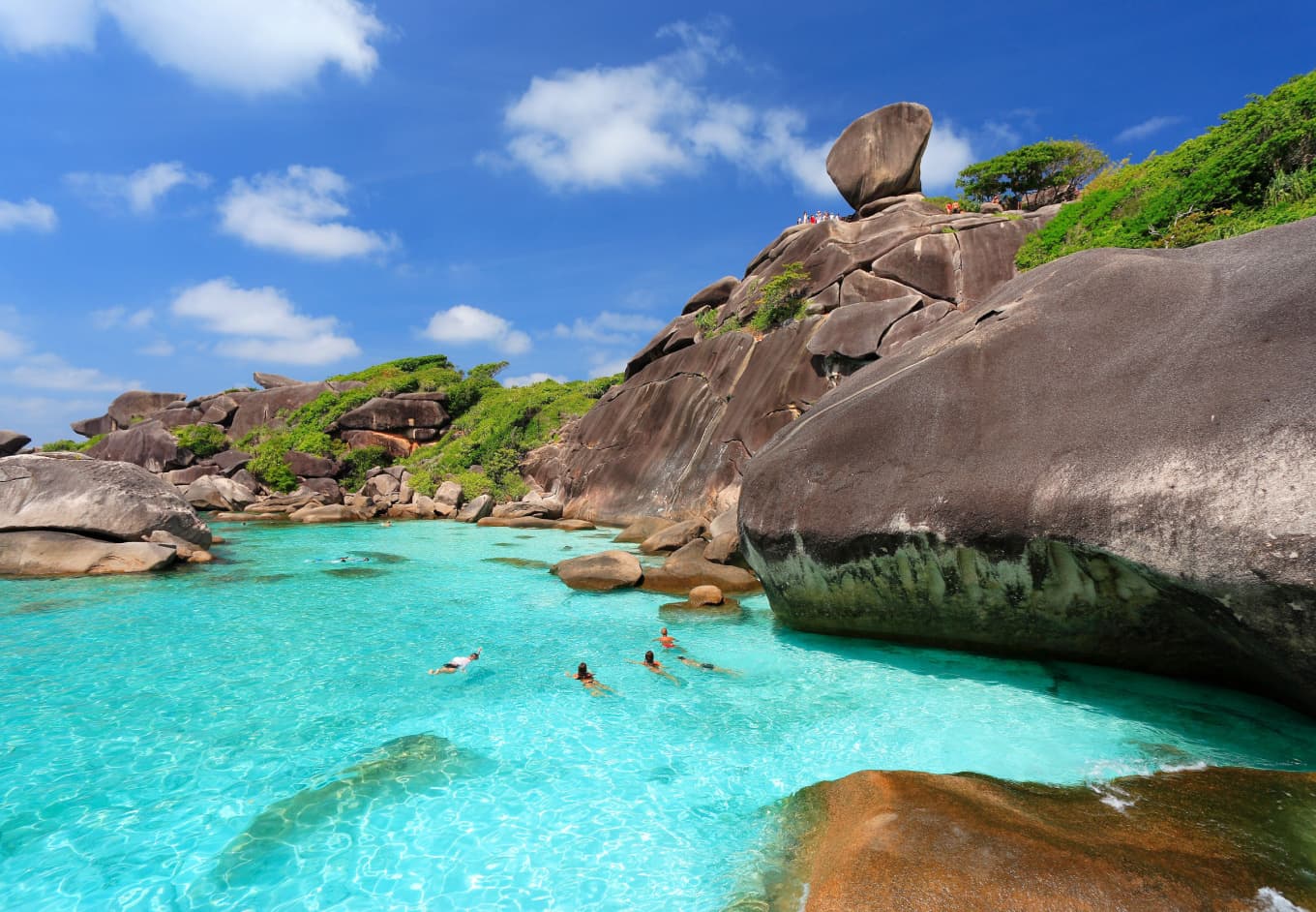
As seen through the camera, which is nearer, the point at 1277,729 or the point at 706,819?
the point at 706,819

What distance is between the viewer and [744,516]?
9.62m

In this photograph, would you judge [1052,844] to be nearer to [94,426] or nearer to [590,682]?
[590,682]

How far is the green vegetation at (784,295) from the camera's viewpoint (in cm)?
2328

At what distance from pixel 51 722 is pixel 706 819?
24.0 feet

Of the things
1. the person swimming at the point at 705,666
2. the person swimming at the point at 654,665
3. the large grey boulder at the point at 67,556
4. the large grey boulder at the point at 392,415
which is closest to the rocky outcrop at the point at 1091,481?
the person swimming at the point at 705,666

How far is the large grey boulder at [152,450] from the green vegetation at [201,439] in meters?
0.36

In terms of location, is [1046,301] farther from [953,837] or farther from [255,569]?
[255,569]

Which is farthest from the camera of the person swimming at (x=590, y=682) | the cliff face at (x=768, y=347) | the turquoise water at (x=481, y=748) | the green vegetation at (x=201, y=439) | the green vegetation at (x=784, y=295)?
the green vegetation at (x=201, y=439)

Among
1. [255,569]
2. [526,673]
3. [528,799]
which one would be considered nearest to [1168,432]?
[528,799]

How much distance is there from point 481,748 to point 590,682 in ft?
6.65

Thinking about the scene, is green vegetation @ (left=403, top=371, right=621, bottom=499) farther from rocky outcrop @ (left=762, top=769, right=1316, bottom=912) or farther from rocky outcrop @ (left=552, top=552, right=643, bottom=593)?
rocky outcrop @ (left=762, top=769, right=1316, bottom=912)

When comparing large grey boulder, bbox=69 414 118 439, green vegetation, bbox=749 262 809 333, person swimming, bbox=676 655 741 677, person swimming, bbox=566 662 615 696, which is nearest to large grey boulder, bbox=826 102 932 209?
green vegetation, bbox=749 262 809 333

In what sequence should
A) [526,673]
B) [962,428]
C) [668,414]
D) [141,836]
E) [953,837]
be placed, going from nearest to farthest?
[953,837]
[141,836]
[962,428]
[526,673]
[668,414]

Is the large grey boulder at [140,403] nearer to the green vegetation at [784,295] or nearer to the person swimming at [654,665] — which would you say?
the green vegetation at [784,295]
